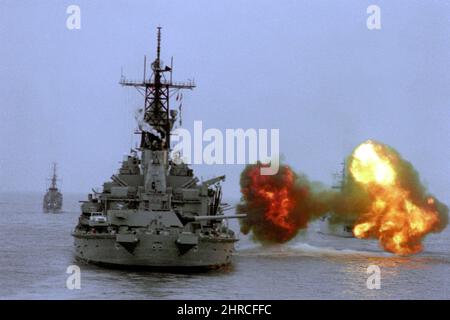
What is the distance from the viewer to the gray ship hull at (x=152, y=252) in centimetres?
3891

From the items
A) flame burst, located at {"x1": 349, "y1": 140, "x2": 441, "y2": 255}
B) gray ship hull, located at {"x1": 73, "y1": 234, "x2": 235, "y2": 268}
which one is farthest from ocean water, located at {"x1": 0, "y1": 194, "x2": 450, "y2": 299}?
flame burst, located at {"x1": 349, "y1": 140, "x2": 441, "y2": 255}

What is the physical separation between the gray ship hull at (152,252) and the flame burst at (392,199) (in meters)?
15.9

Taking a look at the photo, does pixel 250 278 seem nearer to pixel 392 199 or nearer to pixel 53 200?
pixel 392 199

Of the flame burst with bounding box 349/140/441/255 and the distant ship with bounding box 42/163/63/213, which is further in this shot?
the distant ship with bounding box 42/163/63/213

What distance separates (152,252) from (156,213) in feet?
10.9

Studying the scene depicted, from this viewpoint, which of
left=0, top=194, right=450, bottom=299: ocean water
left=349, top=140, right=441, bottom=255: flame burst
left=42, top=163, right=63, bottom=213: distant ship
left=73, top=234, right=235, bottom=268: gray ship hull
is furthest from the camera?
left=42, top=163, right=63, bottom=213: distant ship

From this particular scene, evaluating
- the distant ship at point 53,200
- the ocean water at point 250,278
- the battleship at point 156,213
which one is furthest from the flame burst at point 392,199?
the distant ship at point 53,200

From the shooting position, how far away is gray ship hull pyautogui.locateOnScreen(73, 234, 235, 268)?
3891 cm

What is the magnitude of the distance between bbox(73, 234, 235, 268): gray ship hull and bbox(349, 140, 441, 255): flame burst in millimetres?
15920

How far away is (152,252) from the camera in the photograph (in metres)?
39.0

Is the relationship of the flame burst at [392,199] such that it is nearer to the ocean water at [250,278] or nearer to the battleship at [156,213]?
the ocean water at [250,278]

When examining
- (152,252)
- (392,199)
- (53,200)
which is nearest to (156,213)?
(152,252)

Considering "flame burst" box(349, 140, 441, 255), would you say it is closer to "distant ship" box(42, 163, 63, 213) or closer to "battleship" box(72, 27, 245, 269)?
"battleship" box(72, 27, 245, 269)
